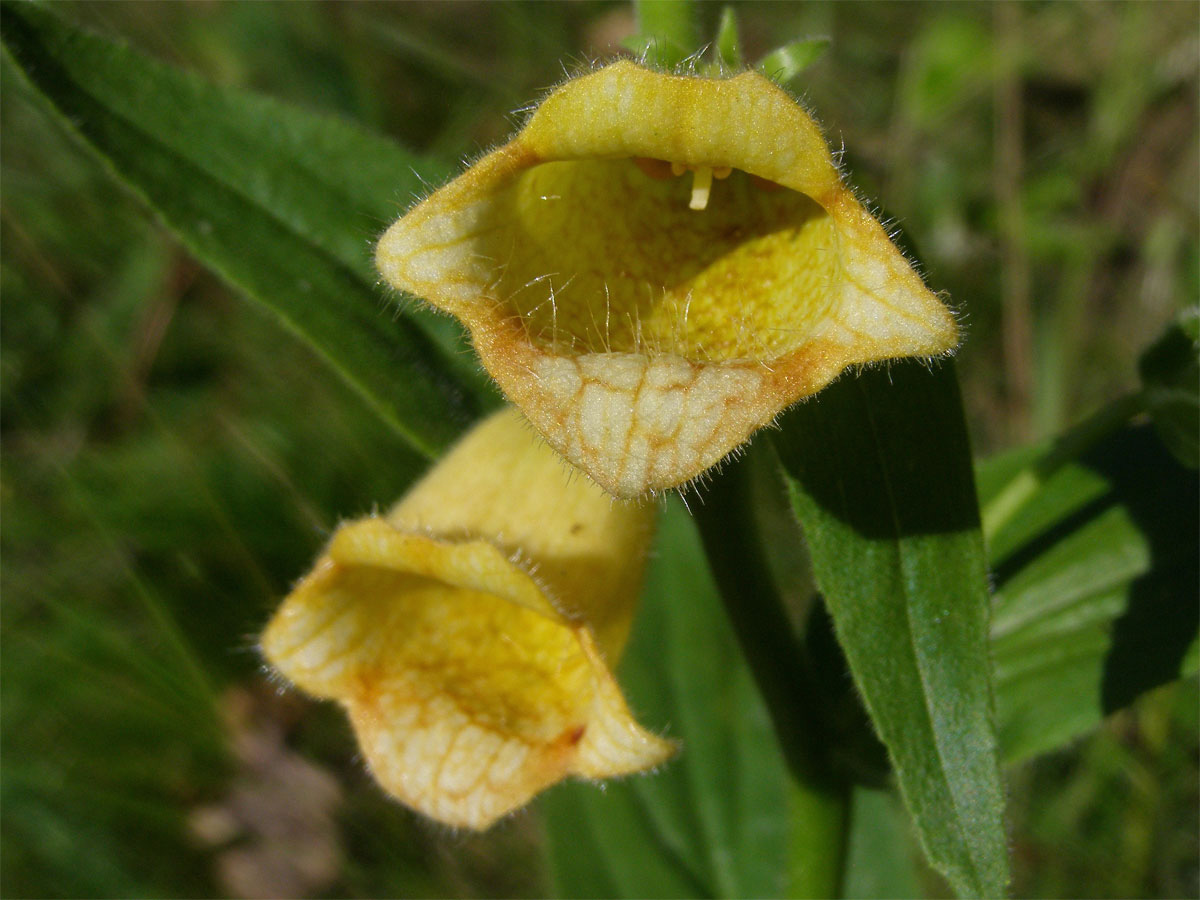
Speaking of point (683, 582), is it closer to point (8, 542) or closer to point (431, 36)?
point (8, 542)

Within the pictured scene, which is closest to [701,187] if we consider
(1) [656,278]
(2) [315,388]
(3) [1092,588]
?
(1) [656,278]

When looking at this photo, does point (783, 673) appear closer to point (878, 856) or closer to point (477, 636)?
point (477, 636)

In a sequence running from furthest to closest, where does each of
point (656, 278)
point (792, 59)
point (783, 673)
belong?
point (783, 673), point (656, 278), point (792, 59)

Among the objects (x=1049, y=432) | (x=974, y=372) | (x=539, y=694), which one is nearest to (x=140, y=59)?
(x=539, y=694)

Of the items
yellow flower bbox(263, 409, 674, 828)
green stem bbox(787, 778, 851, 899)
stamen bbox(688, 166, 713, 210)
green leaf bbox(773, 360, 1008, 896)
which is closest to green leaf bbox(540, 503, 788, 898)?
green stem bbox(787, 778, 851, 899)

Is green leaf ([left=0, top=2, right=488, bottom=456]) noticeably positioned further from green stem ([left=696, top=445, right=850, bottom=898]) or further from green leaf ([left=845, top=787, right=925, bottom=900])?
green leaf ([left=845, top=787, right=925, bottom=900])

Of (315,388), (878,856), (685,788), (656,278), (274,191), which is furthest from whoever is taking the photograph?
(315,388)

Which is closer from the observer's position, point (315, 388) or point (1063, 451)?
point (1063, 451)
